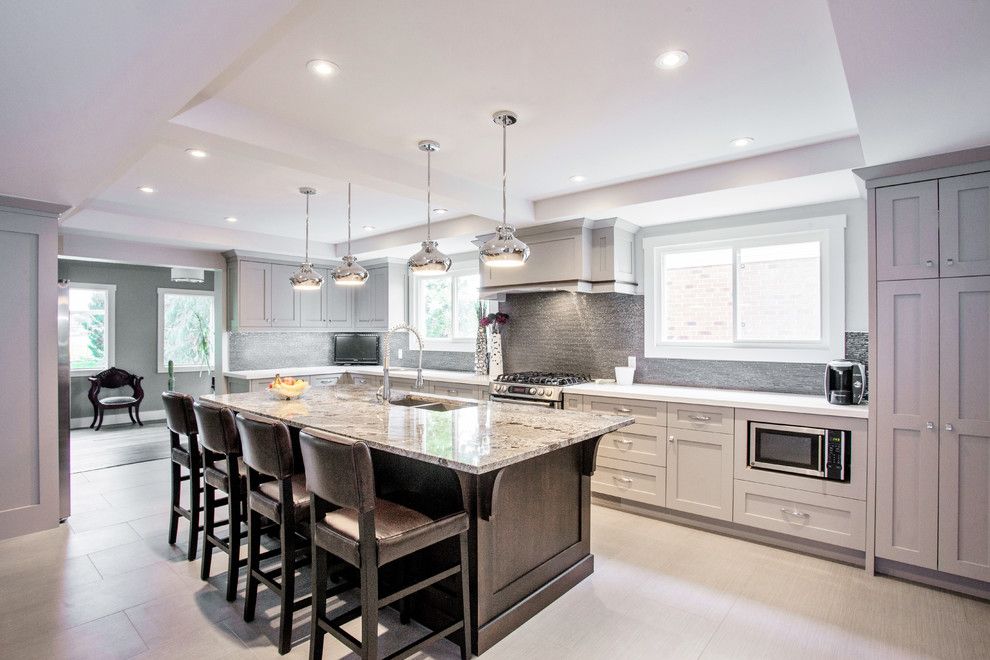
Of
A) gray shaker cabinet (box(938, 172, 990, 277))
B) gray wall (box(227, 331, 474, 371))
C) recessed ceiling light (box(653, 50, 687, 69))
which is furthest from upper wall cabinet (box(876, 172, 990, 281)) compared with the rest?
gray wall (box(227, 331, 474, 371))

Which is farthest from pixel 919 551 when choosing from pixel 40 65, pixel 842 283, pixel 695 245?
pixel 40 65

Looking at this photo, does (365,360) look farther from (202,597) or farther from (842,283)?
(842,283)

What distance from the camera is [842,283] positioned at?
3674 mm

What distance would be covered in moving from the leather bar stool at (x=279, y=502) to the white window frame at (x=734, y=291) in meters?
3.20

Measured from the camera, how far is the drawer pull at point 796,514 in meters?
3.25

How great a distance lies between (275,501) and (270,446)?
0.36 m

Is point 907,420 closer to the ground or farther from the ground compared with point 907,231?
closer to the ground

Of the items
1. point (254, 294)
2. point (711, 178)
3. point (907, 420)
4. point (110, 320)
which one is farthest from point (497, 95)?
point (110, 320)

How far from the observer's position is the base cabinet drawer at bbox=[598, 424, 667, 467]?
3.81 metres

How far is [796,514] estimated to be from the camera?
329cm

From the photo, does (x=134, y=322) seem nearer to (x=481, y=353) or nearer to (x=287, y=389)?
(x=481, y=353)

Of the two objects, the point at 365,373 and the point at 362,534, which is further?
the point at 365,373

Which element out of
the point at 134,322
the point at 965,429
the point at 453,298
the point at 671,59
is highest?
the point at 671,59

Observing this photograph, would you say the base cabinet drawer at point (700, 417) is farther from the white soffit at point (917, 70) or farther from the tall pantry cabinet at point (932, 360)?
the white soffit at point (917, 70)
